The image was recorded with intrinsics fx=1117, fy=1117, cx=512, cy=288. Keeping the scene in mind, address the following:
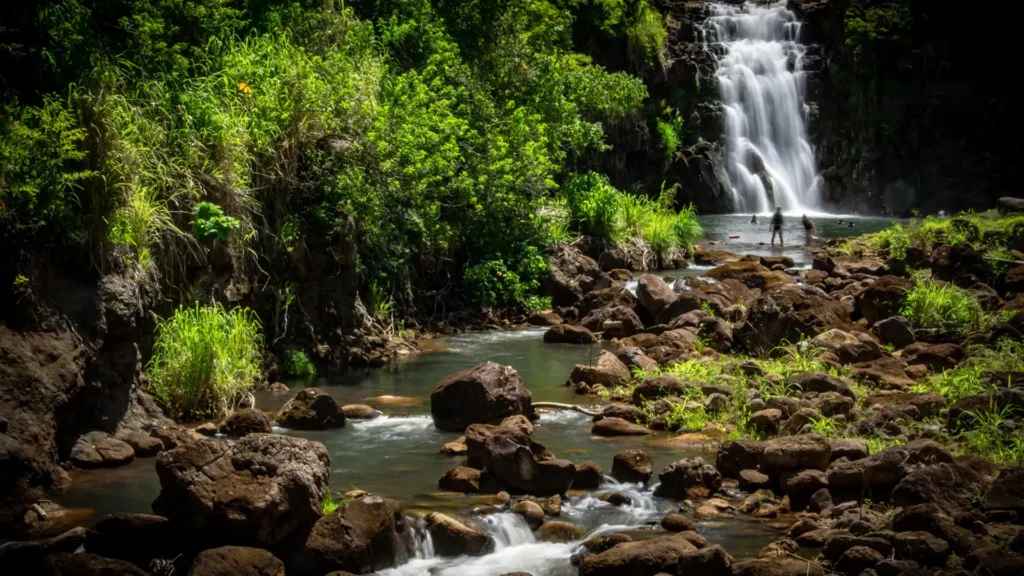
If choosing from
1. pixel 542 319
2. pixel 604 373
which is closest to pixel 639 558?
pixel 604 373

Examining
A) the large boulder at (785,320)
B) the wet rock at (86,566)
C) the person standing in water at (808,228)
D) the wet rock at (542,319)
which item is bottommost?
the wet rock at (86,566)

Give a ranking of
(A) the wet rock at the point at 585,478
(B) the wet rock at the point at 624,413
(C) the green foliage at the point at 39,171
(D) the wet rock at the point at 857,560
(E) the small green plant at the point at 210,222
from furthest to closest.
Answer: (E) the small green plant at the point at 210,222, (B) the wet rock at the point at 624,413, (C) the green foliage at the point at 39,171, (A) the wet rock at the point at 585,478, (D) the wet rock at the point at 857,560

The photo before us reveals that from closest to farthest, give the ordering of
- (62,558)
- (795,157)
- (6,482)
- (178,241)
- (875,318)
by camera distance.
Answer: (62,558) → (6,482) → (178,241) → (875,318) → (795,157)

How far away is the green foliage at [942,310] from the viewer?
618 inches

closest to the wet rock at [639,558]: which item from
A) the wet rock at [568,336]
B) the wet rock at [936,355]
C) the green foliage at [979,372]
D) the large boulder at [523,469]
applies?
the large boulder at [523,469]

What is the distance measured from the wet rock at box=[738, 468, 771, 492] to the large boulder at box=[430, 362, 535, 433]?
2837 millimetres

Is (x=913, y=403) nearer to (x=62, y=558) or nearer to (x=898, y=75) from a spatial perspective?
(x=62, y=558)

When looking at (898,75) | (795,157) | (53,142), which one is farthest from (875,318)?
(898,75)

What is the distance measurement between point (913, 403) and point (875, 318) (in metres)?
5.45

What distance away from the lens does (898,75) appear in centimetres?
4053

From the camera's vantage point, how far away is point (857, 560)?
741 centimetres

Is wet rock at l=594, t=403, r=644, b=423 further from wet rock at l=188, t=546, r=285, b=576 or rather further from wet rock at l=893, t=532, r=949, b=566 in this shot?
wet rock at l=188, t=546, r=285, b=576

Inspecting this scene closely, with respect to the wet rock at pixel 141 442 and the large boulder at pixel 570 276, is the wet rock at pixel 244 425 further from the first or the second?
the large boulder at pixel 570 276

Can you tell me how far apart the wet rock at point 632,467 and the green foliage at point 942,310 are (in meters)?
7.49
